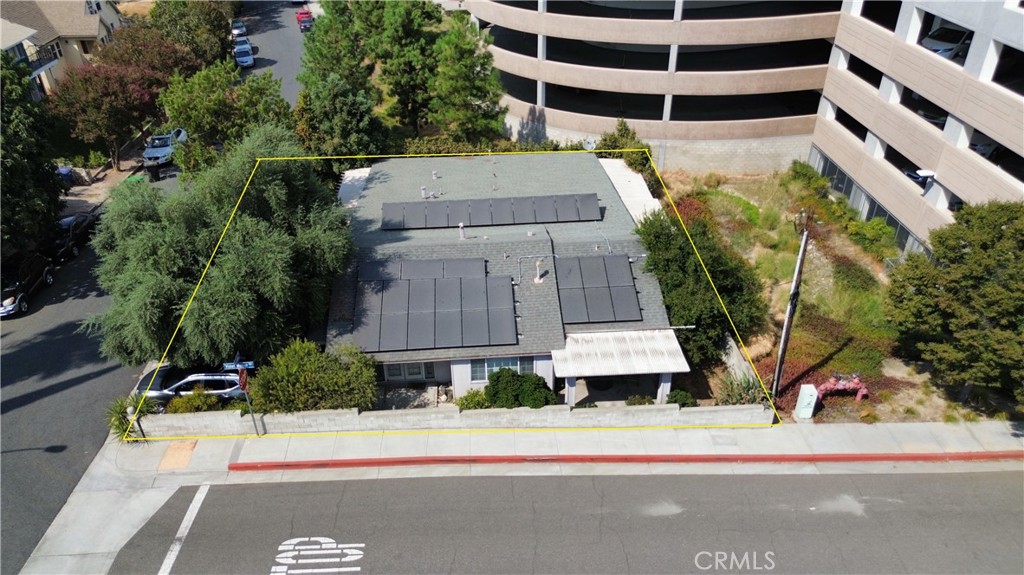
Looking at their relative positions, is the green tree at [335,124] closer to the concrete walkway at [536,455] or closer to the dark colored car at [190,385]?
the dark colored car at [190,385]

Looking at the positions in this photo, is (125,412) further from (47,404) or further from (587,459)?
(587,459)

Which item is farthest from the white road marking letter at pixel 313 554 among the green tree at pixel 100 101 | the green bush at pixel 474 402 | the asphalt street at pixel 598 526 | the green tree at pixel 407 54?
the green tree at pixel 100 101

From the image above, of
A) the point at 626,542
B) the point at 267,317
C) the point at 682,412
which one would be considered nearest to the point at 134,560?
the point at 267,317

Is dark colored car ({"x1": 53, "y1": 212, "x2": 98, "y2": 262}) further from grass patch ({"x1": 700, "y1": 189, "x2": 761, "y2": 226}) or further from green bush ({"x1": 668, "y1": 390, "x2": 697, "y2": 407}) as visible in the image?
grass patch ({"x1": 700, "y1": 189, "x2": 761, "y2": 226})

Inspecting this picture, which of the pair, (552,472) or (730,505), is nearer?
(730,505)

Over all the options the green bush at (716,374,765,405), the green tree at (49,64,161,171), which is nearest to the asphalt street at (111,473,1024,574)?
the green bush at (716,374,765,405)

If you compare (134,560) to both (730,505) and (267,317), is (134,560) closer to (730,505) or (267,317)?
(267,317)
